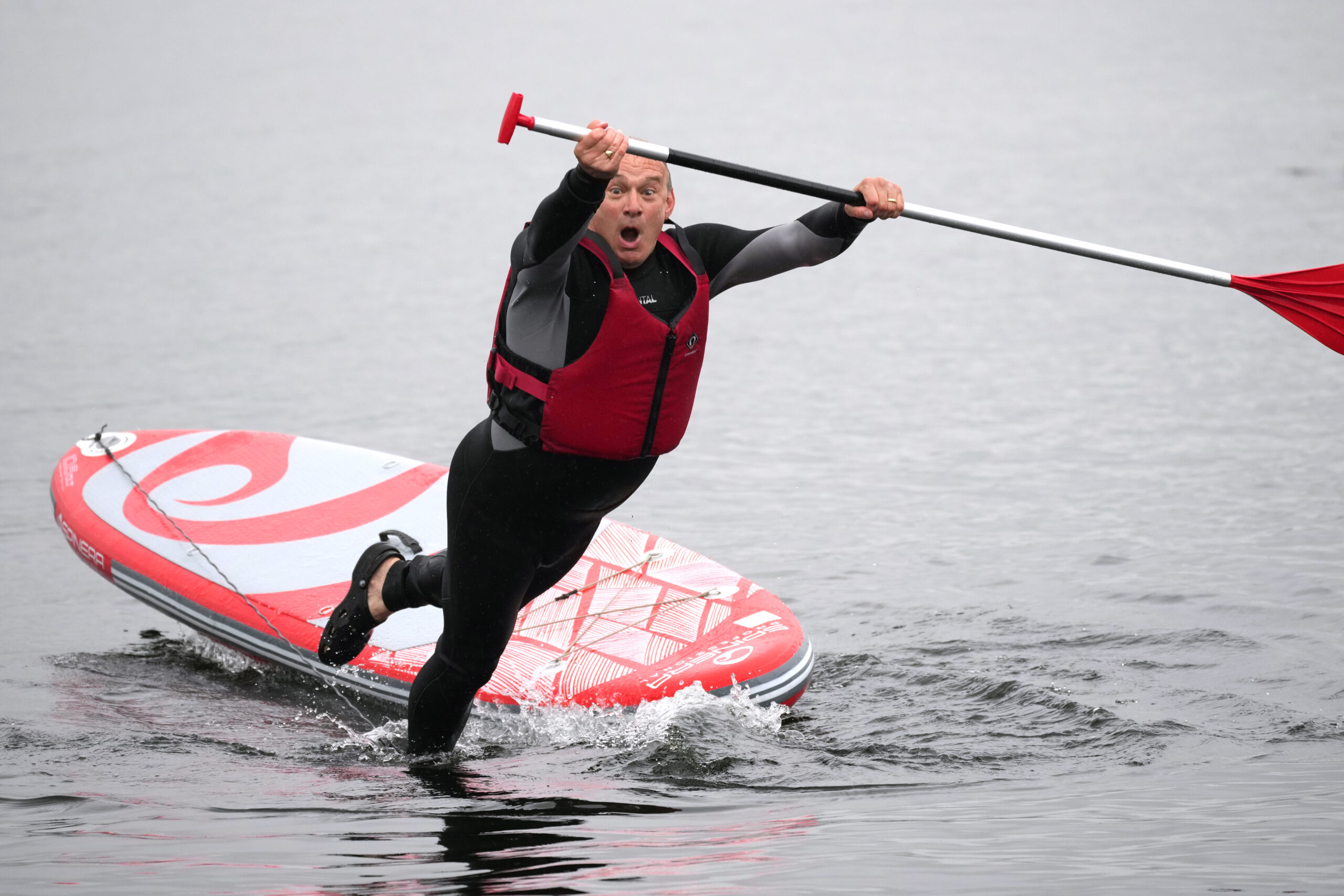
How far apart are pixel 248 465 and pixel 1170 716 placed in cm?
360

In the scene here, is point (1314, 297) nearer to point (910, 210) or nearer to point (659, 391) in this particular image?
point (910, 210)

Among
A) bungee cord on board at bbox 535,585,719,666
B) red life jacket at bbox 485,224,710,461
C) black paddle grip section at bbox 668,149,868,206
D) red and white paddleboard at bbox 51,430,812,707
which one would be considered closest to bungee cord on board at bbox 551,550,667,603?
red and white paddleboard at bbox 51,430,812,707

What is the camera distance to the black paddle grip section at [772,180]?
3.40 m

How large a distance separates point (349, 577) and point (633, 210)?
7.77 ft

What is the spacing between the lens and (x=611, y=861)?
126 inches

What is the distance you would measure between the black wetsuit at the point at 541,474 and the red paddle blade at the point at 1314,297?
1.26m

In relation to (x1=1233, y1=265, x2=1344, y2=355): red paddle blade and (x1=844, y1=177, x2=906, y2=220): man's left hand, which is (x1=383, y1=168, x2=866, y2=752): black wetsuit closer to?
(x1=844, y1=177, x2=906, y2=220): man's left hand

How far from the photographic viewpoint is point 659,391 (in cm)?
348

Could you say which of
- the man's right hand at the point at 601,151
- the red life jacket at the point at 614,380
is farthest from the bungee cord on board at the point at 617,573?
the man's right hand at the point at 601,151

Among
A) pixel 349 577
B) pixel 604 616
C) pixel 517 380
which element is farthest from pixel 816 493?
pixel 517 380

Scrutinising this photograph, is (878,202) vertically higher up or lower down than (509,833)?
higher up

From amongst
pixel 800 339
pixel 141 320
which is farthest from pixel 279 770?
pixel 141 320

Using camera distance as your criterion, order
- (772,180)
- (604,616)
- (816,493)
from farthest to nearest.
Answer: (816,493), (604,616), (772,180)

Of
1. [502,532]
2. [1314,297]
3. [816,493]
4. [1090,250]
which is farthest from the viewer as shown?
[816,493]
